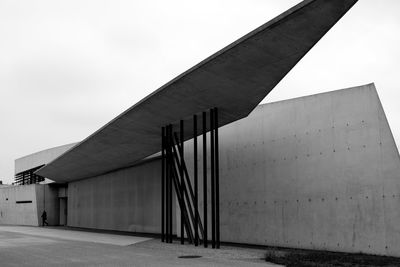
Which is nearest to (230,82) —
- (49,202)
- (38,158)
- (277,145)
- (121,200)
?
(277,145)

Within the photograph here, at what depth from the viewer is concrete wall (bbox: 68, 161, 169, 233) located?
2570cm

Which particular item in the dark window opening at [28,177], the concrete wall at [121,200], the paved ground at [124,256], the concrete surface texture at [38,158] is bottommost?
the paved ground at [124,256]

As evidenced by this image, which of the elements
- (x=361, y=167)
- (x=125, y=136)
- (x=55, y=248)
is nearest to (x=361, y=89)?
(x=361, y=167)

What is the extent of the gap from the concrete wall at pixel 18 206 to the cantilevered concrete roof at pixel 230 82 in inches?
612

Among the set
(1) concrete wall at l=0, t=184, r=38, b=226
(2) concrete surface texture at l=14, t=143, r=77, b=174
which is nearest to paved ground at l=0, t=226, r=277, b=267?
(1) concrete wall at l=0, t=184, r=38, b=226

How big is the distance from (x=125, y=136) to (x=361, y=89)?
942cm

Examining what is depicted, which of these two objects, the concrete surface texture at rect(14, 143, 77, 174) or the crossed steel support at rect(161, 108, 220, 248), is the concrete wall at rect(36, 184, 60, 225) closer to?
the concrete surface texture at rect(14, 143, 77, 174)

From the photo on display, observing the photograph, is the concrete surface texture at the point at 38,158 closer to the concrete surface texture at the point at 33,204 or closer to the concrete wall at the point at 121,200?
the concrete surface texture at the point at 33,204

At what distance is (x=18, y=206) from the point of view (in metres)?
39.1

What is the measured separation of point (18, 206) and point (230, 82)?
30349mm

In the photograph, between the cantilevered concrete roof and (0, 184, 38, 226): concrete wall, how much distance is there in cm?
1555

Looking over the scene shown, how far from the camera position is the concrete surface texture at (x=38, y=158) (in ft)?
123

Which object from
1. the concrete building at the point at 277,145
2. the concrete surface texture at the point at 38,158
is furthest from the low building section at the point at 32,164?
the concrete building at the point at 277,145

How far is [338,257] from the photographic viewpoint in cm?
1254
